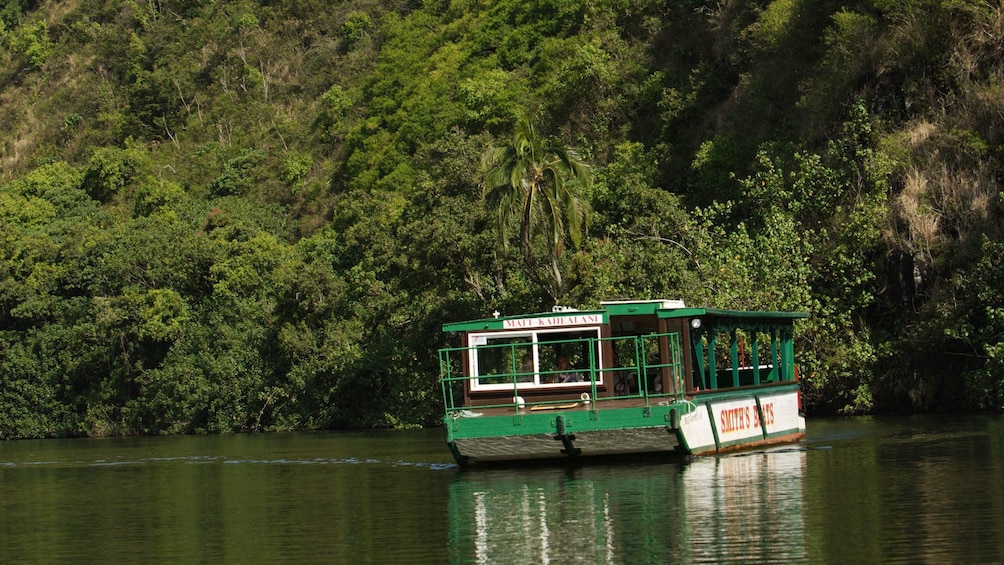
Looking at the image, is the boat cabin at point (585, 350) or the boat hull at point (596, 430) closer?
the boat hull at point (596, 430)

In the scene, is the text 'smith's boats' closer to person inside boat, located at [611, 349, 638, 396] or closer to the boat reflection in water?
person inside boat, located at [611, 349, 638, 396]

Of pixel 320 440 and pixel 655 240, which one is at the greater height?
pixel 655 240

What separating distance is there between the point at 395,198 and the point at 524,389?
45.3 m

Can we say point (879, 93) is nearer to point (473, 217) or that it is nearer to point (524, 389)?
point (473, 217)

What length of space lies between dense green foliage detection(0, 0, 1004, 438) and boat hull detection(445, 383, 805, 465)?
51.5 ft

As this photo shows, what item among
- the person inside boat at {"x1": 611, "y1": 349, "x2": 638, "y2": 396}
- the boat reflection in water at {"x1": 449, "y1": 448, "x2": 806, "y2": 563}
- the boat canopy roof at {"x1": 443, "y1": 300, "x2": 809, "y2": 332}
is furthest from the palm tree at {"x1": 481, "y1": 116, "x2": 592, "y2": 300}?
the boat reflection in water at {"x1": 449, "y1": 448, "x2": 806, "y2": 563}

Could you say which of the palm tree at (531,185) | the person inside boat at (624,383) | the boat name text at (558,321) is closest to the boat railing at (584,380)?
the person inside boat at (624,383)

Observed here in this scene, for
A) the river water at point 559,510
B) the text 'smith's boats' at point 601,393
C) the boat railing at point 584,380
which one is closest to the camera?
the river water at point 559,510

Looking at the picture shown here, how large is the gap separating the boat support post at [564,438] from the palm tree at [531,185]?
20.8 metres

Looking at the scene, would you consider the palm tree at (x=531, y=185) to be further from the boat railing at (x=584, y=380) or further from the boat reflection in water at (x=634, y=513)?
the boat reflection in water at (x=634, y=513)

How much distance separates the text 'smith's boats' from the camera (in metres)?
29.1

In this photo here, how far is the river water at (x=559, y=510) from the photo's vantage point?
18984 millimetres

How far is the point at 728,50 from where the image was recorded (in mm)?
67562

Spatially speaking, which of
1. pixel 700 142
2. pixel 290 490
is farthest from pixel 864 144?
pixel 290 490
